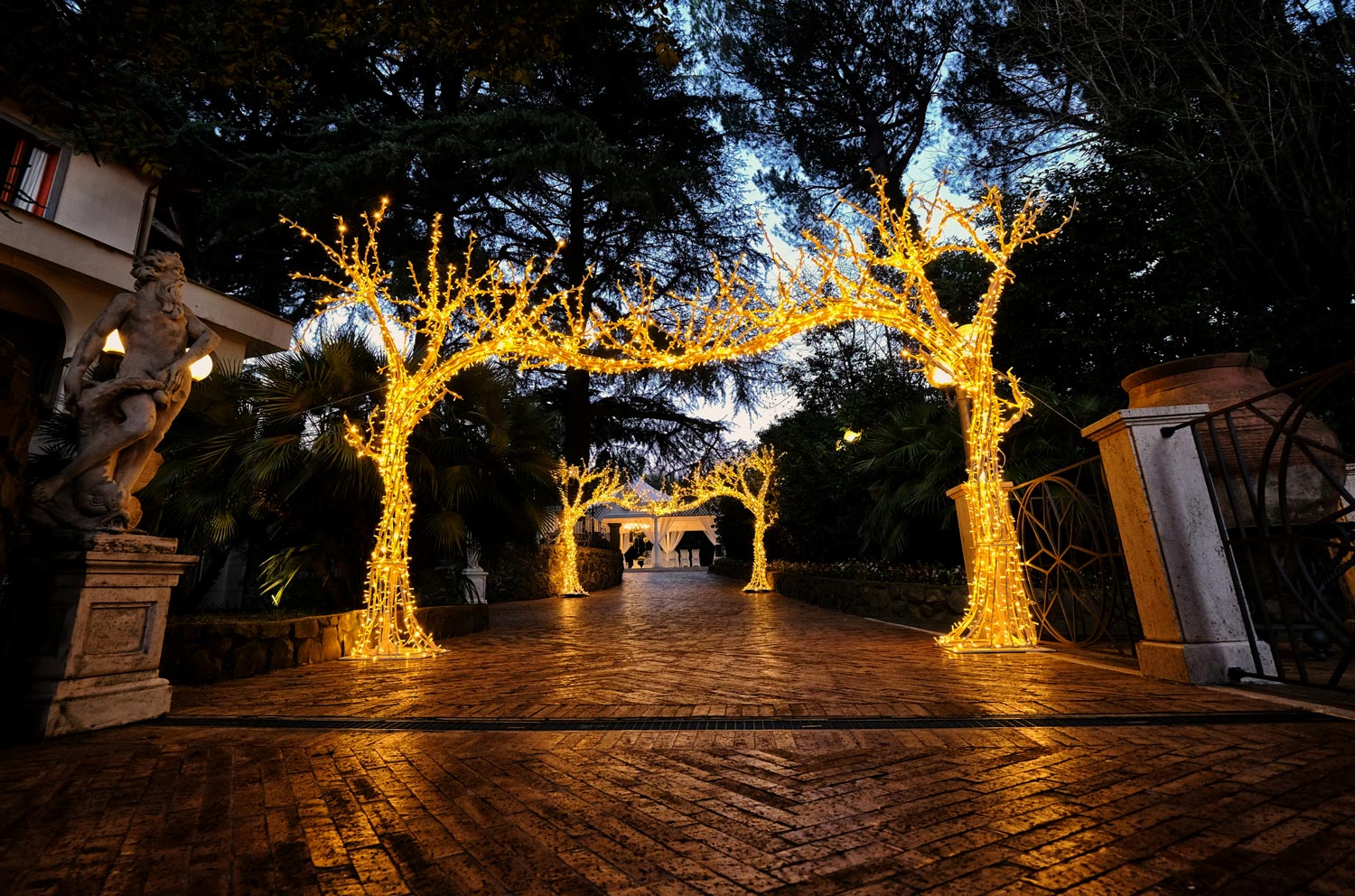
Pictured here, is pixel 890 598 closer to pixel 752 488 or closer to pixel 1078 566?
pixel 1078 566

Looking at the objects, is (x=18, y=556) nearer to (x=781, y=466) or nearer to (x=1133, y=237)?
(x=1133, y=237)

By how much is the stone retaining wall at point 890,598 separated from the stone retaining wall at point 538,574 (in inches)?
239

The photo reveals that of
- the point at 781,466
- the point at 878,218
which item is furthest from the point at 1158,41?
the point at 781,466

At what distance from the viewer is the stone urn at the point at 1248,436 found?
4.09 metres

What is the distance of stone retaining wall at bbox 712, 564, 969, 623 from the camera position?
24.7 ft

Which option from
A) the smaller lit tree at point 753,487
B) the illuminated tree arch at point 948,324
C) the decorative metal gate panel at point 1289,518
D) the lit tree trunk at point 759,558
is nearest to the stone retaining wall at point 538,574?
the smaller lit tree at point 753,487

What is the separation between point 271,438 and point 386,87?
1223cm

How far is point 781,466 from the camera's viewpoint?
1614cm

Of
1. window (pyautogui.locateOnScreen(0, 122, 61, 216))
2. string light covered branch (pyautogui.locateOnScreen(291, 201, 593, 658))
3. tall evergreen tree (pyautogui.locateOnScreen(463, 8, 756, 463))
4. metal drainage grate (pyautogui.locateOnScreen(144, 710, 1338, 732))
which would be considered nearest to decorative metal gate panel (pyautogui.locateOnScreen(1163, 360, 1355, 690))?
metal drainage grate (pyautogui.locateOnScreen(144, 710, 1338, 732))

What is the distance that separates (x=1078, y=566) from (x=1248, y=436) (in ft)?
7.75

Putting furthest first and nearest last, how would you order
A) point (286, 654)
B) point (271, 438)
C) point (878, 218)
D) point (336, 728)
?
point (271, 438)
point (878, 218)
point (286, 654)
point (336, 728)

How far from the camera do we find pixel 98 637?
3.20 metres

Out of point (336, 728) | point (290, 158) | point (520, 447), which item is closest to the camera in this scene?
point (336, 728)

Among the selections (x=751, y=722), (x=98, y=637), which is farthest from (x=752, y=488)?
(x=98, y=637)
